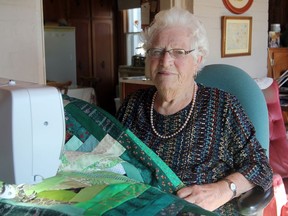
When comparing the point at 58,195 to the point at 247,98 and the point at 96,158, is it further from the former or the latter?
the point at 247,98

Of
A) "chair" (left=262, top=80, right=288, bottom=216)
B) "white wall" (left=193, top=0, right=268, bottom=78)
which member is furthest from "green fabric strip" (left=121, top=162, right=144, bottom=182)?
"white wall" (left=193, top=0, right=268, bottom=78)

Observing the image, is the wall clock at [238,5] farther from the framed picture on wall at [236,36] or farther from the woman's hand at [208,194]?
the woman's hand at [208,194]

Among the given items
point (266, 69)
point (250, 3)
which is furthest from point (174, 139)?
point (266, 69)

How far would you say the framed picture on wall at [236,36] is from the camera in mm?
3293

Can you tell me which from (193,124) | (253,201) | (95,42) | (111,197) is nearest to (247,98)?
(193,124)

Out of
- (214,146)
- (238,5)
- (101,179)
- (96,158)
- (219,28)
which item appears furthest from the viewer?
(238,5)

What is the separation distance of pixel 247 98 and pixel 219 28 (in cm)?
166

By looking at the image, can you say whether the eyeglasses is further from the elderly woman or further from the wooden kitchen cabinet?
the wooden kitchen cabinet

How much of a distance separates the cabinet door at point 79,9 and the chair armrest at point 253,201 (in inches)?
199

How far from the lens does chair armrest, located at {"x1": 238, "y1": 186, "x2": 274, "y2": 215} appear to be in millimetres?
1426

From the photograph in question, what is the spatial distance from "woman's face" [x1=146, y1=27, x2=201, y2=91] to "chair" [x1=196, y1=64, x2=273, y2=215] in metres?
0.28

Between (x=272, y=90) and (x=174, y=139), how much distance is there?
1.34m

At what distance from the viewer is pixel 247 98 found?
5.60 ft

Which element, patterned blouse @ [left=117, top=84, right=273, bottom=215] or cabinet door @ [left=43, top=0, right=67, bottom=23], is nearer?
Answer: patterned blouse @ [left=117, top=84, right=273, bottom=215]
